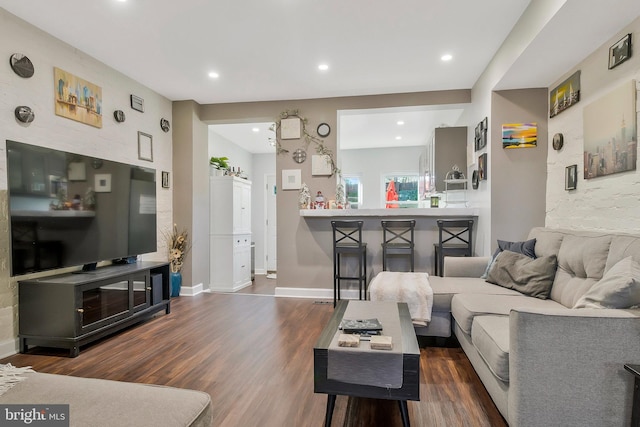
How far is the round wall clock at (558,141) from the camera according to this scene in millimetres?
3170

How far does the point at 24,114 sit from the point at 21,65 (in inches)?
15.5

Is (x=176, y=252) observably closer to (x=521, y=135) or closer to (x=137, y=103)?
(x=137, y=103)

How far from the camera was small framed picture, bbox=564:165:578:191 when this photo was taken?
293 cm

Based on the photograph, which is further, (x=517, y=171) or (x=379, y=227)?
(x=379, y=227)

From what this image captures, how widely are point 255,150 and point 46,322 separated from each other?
17.2 feet

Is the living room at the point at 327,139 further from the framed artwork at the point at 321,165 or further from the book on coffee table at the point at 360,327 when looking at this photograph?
the book on coffee table at the point at 360,327

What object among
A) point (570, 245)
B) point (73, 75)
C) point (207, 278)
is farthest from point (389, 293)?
point (73, 75)

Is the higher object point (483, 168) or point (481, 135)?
point (481, 135)

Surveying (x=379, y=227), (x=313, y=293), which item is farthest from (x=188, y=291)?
(x=379, y=227)

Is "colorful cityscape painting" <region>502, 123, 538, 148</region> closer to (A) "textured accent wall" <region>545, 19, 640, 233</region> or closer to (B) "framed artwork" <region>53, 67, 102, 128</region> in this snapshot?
(A) "textured accent wall" <region>545, 19, 640, 233</region>

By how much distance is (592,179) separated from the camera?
106 inches

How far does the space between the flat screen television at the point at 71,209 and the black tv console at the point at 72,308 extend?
7.8 inches

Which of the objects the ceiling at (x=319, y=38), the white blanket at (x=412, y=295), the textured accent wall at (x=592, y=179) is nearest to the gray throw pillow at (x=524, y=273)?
the textured accent wall at (x=592, y=179)

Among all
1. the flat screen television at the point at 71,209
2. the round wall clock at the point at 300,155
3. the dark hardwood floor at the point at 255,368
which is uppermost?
the round wall clock at the point at 300,155
